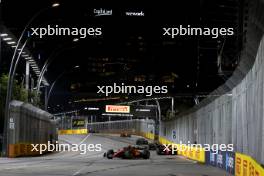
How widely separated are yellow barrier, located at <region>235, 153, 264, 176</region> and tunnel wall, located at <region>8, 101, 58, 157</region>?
24727mm

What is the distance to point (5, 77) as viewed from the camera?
53.6 m

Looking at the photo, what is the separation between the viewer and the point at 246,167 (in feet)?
65.8

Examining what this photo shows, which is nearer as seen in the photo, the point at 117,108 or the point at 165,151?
the point at 165,151

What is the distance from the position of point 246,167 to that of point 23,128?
3142 centimetres

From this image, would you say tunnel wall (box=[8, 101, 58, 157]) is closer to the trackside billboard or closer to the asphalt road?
the asphalt road

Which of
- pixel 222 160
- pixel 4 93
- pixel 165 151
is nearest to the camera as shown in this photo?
pixel 222 160

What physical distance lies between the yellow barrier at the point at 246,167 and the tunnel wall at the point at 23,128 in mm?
24727

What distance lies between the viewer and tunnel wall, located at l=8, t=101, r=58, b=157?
1772 inches

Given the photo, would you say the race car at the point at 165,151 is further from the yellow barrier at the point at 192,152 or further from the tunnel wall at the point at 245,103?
the tunnel wall at the point at 245,103

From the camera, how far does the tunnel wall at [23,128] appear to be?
1772 inches
